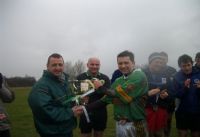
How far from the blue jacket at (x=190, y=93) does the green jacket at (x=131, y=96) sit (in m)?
1.77

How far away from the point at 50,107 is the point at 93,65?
277cm

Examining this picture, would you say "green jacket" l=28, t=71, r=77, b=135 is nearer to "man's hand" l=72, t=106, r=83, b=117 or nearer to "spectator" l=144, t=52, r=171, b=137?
"man's hand" l=72, t=106, r=83, b=117

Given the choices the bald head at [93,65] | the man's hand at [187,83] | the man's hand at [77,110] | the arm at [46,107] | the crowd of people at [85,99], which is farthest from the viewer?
the bald head at [93,65]

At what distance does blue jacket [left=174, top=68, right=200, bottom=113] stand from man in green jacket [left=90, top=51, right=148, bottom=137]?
177 centimetres

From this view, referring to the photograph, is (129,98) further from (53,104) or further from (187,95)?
(187,95)

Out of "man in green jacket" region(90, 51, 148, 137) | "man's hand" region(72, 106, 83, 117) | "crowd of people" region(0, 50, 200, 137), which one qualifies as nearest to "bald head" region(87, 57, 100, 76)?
"crowd of people" region(0, 50, 200, 137)

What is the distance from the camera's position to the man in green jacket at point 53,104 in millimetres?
4430

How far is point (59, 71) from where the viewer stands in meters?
4.81

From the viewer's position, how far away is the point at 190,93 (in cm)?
625

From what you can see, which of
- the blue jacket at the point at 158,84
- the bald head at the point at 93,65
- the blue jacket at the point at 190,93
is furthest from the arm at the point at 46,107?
the blue jacket at the point at 190,93

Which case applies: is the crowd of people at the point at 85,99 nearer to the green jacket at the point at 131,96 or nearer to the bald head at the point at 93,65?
the green jacket at the point at 131,96

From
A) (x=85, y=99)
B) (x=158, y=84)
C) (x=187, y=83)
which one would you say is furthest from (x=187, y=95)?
(x=85, y=99)

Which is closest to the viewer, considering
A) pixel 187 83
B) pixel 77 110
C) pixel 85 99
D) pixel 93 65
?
pixel 77 110

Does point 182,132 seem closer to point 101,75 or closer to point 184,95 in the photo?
point 184,95
